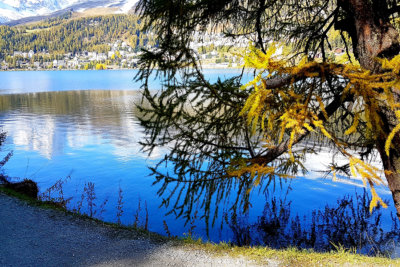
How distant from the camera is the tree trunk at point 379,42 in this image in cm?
391

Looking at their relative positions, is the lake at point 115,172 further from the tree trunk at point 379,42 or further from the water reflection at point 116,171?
the tree trunk at point 379,42

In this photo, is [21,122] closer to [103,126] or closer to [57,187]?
[103,126]

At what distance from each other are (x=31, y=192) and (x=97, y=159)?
7.58 m

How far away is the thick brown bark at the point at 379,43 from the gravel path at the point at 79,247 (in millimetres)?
2221

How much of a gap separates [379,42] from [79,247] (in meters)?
4.89

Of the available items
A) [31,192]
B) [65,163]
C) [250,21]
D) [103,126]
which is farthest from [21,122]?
[250,21]

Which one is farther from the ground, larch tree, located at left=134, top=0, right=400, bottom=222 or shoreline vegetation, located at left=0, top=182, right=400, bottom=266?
larch tree, located at left=134, top=0, right=400, bottom=222

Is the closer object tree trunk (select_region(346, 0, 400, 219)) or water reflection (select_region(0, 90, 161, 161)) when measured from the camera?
tree trunk (select_region(346, 0, 400, 219))

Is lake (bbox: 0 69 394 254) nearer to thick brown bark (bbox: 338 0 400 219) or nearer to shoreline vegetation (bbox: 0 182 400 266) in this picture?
shoreline vegetation (bbox: 0 182 400 266)

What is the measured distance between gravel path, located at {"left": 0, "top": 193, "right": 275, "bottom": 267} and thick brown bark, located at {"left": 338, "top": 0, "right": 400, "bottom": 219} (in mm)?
2221

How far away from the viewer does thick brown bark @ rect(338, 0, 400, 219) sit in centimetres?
391

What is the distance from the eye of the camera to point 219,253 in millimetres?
4711

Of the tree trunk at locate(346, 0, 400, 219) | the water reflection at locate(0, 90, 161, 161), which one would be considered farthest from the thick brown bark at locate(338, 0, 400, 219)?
the water reflection at locate(0, 90, 161, 161)

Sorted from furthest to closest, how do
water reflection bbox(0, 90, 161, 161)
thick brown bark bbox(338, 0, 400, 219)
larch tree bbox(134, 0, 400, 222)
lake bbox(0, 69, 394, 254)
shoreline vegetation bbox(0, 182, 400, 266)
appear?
water reflection bbox(0, 90, 161, 161), lake bbox(0, 69, 394, 254), shoreline vegetation bbox(0, 182, 400, 266), thick brown bark bbox(338, 0, 400, 219), larch tree bbox(134, 0, 400, 222)
